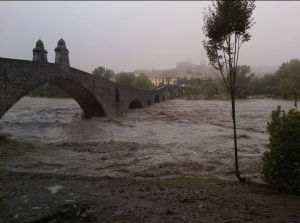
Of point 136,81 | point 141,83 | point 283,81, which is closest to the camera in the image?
point 283,81

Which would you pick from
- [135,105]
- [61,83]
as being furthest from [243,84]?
[61,83]

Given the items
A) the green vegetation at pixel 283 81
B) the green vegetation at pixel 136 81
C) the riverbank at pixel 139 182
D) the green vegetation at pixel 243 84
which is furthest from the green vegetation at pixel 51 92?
the riverbank at pixel 139 182

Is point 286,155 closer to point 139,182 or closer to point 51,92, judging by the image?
point 139,182

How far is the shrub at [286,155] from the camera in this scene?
4.68 m

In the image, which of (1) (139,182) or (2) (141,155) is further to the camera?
(2) (141,155)

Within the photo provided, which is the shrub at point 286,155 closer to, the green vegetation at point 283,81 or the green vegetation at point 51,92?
the green vegetation at point 283,81

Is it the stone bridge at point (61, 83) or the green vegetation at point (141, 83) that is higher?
the green vegetation at point (141, 83)

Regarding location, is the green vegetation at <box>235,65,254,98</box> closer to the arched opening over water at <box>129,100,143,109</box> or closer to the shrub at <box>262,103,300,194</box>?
the arched opening over water at <box>129,100,143,109</box>

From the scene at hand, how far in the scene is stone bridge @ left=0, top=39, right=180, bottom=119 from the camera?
1185 centimetres

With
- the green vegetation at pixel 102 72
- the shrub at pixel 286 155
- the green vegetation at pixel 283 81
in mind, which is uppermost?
the green vegetation at pixel 102 72

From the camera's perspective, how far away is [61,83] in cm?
1811

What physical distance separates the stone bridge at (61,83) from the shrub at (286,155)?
11.0 m

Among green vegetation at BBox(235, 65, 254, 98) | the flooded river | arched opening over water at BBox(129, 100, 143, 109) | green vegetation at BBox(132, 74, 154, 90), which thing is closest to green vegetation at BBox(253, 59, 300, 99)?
green vegetation at BBox(235, 65, 254, 98)

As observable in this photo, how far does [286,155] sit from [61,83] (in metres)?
16.1
